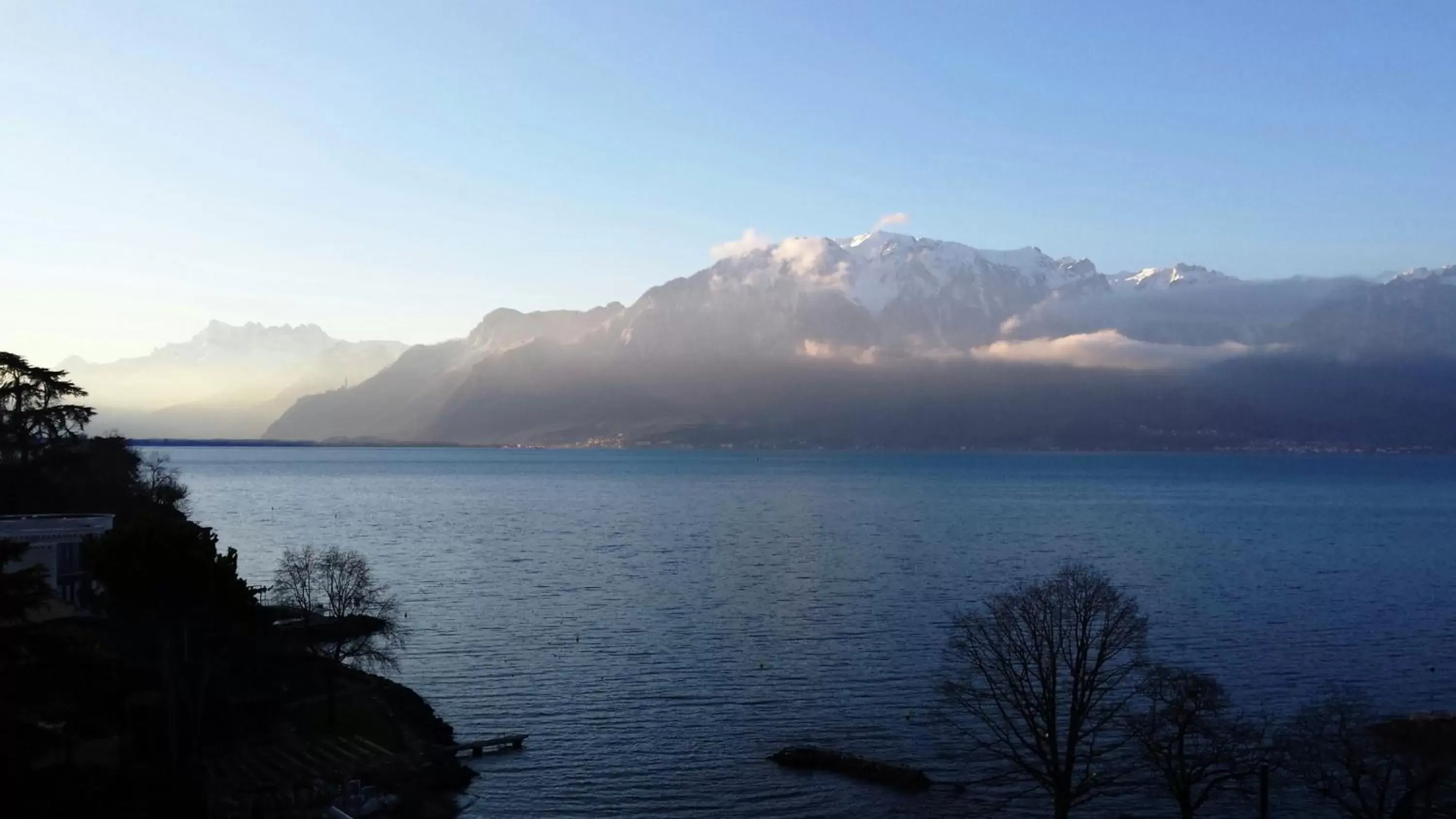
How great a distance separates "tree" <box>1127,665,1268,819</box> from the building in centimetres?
4419

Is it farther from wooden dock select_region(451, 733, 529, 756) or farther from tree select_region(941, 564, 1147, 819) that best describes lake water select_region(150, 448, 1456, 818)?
tree select_region(941, 564, 1147, 819)

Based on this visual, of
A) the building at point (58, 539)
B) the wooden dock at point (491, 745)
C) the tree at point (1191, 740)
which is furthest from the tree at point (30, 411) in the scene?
the tree at point (1191, 740)

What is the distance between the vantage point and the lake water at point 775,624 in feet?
139

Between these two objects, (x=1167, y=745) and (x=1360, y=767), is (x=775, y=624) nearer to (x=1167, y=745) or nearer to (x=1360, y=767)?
(x=1167, y=745)

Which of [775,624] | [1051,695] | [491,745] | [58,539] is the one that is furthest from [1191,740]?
[58,539]

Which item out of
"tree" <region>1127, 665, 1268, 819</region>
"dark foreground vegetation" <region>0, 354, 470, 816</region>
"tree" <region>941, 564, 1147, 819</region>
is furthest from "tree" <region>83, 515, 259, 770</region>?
"tree" <region>1127, 665, 1268, 819</region>

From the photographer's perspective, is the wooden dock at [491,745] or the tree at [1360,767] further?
the wooden dock at [491,745]

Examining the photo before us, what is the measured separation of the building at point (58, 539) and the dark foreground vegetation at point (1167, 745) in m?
39.8

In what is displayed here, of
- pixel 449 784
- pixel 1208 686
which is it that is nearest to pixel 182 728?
pixel 449 784

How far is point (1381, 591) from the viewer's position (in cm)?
8344

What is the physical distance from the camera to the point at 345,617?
53.5m

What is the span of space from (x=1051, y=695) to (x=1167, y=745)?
4.13m

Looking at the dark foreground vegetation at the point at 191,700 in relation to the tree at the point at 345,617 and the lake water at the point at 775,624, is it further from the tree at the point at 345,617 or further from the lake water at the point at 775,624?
the lake water at the point at 775,624

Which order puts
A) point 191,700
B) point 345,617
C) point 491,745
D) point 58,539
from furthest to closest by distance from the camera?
point 345,617, point 58,539, point 491,745, point 191,700
